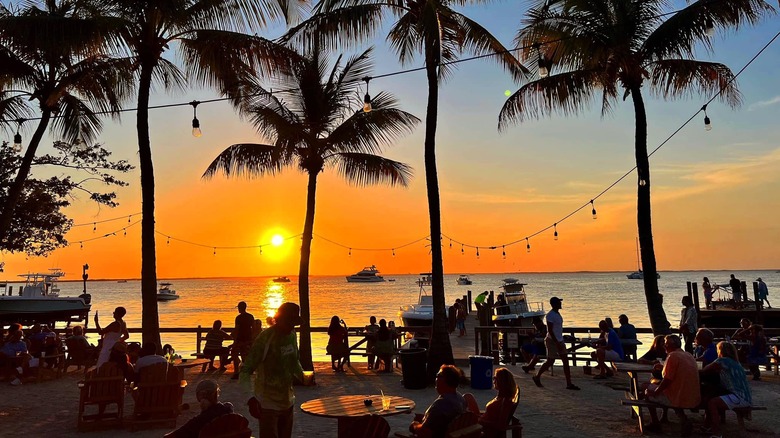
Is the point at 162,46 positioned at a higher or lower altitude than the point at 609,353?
higher

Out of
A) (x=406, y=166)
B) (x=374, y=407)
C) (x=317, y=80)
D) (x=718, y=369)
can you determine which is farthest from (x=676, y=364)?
(x=317, y=80)

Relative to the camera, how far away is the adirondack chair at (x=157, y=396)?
8.16 meters

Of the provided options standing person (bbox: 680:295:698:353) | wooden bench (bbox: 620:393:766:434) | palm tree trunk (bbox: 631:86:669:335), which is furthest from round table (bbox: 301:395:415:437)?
standing person (bbox: 680:295:698:353)

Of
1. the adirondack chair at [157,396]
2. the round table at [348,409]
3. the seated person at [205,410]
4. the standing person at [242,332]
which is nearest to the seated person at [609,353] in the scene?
the round table at [348,409]

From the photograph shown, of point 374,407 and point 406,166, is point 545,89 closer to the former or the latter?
point 406,166

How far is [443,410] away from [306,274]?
8.98 m

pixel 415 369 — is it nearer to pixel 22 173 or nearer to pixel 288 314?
pixel 288 314

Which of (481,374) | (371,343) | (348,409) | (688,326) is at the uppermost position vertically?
(348,409)

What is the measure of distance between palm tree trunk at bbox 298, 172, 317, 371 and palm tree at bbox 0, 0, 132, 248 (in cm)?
543

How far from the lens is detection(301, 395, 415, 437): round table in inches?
215

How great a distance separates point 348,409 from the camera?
5695 millimetres

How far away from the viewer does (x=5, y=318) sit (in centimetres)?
3114

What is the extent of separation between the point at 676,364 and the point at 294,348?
16.7 feet

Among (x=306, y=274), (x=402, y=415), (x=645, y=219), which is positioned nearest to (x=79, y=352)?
(x=306, y=274)
